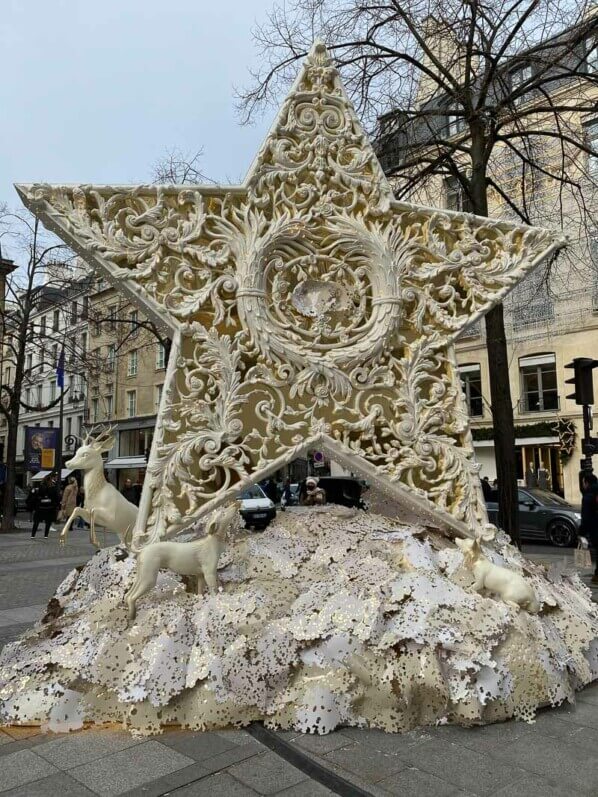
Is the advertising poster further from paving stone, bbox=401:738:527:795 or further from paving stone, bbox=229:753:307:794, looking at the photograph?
paving stone, bbox=401:738:527:795

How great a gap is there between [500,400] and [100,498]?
5.80 metres

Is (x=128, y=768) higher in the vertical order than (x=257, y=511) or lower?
lower

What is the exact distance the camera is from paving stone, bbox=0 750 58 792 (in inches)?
124

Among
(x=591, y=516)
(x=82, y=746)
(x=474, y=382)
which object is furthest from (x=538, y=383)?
(x=82, y=746)

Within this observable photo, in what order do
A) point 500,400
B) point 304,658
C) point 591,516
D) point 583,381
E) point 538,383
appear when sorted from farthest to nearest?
point 538,383, point 583,381, point 591,516, point 500,400, point 304,658

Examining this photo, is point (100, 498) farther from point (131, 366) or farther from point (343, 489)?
point (131, 366)

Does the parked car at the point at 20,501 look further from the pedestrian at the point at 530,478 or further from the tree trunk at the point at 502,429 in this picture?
the tree trunk at the point at 502,429

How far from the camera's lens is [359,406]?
16.4 feet

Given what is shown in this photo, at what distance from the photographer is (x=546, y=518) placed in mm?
15070

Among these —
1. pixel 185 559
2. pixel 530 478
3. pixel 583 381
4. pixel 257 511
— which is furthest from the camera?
pixel 530 478

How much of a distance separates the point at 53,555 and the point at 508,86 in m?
12.5

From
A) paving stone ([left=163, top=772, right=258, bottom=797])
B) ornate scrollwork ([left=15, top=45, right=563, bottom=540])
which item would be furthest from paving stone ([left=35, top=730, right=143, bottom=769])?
ornate scrollwork ([left=15, top=45, right=563, bottom=540])

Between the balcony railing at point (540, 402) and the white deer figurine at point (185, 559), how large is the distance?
80.2 ft

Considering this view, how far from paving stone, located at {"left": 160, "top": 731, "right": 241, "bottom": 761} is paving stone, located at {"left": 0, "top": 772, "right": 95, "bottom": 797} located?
1.84 feet
